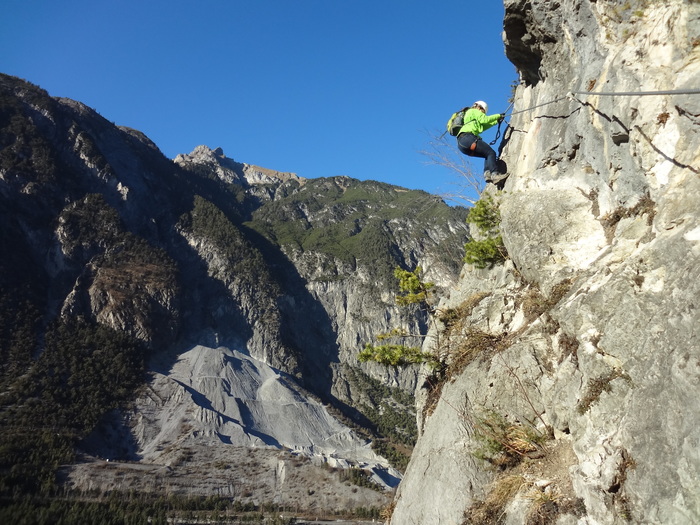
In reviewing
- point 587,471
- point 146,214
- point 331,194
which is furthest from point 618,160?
point 331,194

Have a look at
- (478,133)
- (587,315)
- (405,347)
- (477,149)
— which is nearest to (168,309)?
(405,347)

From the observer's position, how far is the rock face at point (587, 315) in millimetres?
4996

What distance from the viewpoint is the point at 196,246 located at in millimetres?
111312

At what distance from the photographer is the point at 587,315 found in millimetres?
6496

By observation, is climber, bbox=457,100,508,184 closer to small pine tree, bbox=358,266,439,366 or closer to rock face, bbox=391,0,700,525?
rock face, bbox=391,0,700,525

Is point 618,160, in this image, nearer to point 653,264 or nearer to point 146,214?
point 653,264

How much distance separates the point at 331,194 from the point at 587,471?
170 meters

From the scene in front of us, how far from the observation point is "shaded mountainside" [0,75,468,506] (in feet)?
213

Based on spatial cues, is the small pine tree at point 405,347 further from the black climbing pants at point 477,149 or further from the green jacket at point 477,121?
the green jacket at point 477,121

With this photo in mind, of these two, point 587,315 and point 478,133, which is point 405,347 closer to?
point 478,133

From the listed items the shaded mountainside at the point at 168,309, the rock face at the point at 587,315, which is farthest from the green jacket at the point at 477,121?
the shaded mountainside at the point at 168,309

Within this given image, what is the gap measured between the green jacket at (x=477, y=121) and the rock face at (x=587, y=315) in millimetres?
1021

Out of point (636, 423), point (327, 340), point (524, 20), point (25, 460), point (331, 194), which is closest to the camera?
point (636, 423)

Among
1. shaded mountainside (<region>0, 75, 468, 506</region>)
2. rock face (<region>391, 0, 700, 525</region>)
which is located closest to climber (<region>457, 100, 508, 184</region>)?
rock face (<region>391, 0, 700, 525</region>)
